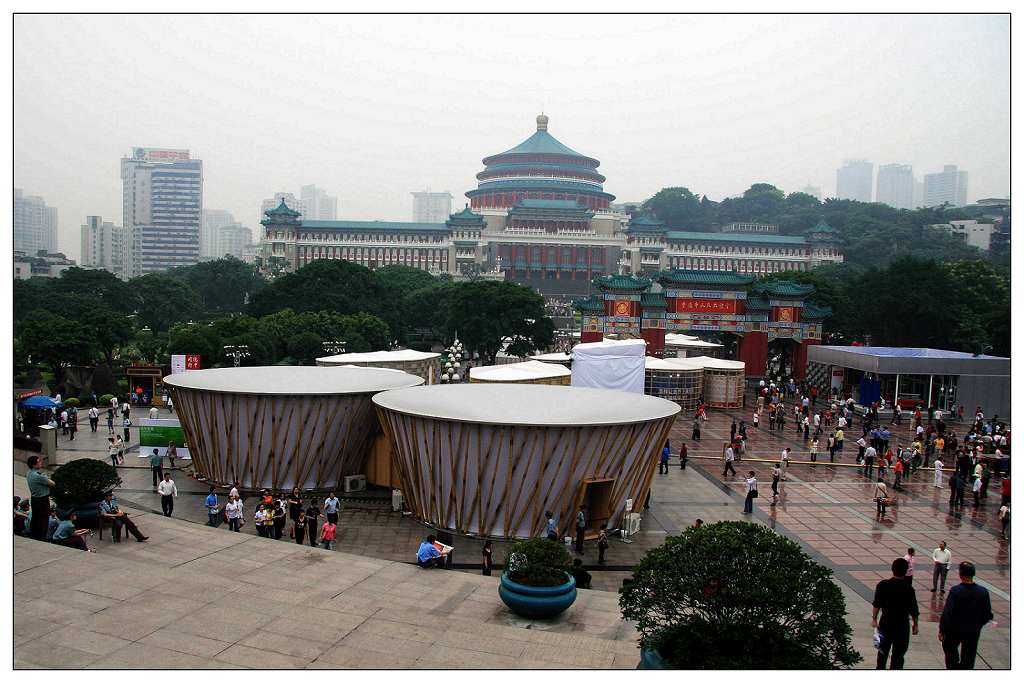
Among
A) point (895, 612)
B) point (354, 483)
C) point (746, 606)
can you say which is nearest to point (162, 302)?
point (354, 483)

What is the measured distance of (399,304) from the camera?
60.0 metres

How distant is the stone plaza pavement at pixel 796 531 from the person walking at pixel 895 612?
1.35 meters

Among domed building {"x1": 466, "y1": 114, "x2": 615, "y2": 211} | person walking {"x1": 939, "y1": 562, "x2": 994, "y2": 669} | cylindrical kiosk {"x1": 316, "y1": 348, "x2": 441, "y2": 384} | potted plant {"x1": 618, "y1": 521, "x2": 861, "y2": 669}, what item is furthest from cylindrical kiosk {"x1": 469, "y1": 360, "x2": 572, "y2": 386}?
domed building {"x1": 466, "y1": 114, "x2": 615, "y2": 211}

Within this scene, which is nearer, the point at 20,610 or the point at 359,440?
the point at 20,610

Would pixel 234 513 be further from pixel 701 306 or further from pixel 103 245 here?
pixel 103 245

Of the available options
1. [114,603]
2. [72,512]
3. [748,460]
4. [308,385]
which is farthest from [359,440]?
[748,460]

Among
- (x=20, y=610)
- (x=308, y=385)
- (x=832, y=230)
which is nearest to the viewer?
(x=20, y=610)

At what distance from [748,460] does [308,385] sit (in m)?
13.7

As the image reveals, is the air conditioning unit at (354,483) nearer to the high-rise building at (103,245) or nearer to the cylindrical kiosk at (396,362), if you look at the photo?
the cylindrical kiosk at (396,362)

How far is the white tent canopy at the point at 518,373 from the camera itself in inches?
1027

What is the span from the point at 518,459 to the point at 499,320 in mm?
32974

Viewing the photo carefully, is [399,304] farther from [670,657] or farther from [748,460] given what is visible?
[670,657]

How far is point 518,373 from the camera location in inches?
1059

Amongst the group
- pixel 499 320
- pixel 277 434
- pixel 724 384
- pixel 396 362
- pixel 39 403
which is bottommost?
pixel 39 403
